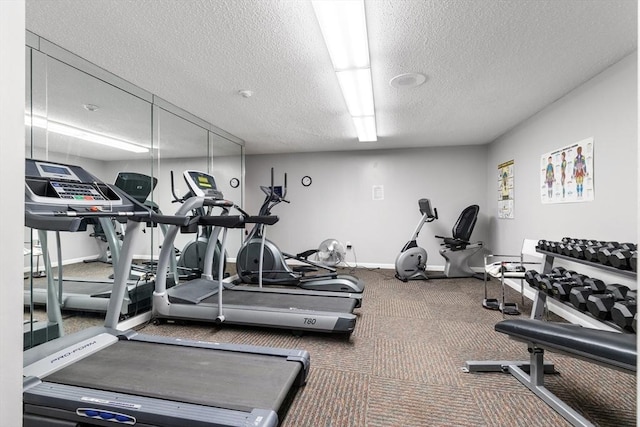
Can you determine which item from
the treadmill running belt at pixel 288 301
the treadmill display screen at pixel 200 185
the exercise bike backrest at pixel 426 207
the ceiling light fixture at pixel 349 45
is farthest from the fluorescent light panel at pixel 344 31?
the exercise bike backrest at pixel 426 207

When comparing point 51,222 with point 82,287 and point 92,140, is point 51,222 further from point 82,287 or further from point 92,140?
point 82,287

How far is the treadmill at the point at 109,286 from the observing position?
8.65ft

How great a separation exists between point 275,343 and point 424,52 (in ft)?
8.51

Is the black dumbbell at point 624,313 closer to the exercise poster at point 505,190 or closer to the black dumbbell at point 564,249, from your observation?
the black dumbbell at point 564,249

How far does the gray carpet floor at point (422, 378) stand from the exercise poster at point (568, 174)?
131 centimetres

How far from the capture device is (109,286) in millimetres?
3166

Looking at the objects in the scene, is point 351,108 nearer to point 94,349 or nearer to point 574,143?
point 574,143

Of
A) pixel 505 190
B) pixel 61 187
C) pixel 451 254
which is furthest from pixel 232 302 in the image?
pixel 505 190

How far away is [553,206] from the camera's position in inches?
129

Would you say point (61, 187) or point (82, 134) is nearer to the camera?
point (61, 187)

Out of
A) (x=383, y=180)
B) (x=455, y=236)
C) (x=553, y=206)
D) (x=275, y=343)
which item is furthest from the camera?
(x=383, y=180)

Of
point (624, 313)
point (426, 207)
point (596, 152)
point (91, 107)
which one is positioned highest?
point (91, 107)

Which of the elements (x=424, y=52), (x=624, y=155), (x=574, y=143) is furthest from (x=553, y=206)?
(x=424, y=52)

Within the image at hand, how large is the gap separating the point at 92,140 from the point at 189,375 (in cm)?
264
